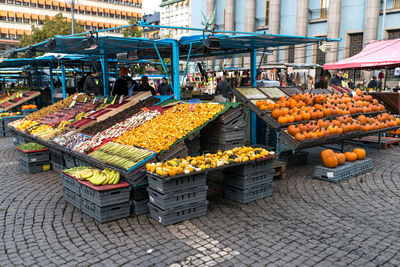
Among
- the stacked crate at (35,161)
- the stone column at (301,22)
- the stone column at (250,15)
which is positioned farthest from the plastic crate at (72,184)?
the stone column at (250,15)

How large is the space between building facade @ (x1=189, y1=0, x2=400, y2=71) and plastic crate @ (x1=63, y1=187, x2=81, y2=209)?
958 inches

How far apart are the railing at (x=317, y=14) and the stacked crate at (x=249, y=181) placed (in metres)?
34.0

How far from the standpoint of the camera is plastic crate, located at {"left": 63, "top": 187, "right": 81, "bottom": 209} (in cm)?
568

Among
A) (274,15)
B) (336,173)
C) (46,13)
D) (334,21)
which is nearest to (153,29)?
(46,13)

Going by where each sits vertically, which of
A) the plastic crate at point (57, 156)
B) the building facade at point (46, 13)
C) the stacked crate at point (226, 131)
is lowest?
the plastic crate at point (57, 156)

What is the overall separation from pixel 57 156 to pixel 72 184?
9.02 ft

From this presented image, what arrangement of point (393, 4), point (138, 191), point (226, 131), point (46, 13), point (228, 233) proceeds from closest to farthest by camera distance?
point (228, 233)
point (138, 191)
point (226, 131)
point (393, 4)
point (46, 13)

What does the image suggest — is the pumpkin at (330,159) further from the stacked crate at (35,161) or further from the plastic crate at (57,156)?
the stacked crate at (35,161)

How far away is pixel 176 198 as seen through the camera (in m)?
5.00

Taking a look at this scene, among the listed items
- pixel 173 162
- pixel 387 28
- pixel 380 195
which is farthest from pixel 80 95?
pixel 387 28

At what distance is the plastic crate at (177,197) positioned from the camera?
4.92 metres

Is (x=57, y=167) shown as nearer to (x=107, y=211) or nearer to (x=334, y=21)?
(x=107, y=211)

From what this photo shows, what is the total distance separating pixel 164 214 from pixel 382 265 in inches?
114

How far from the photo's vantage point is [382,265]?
12.8 feet
